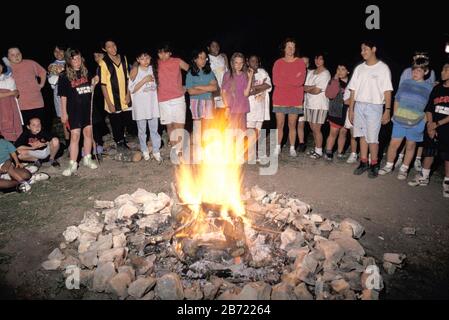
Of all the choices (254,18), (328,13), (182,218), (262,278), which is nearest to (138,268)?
(182,218)

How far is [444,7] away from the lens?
13.4 metres

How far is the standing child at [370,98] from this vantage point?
593 centimetres

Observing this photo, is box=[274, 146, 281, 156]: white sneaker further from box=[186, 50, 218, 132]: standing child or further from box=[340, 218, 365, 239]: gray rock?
box=[340, 218, 365, 239]: gray rock

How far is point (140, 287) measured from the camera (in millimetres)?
3582

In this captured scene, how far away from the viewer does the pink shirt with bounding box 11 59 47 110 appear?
7.21 m

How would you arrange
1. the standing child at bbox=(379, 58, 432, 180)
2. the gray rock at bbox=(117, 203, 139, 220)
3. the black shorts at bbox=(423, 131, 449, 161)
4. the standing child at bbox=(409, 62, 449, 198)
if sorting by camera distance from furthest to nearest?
the standing child at bbox=(379, 58, 432, 180) → the black shorts at bbox=(423, 131, 449, 161) → the standing child at bbox=(409, 62, 449, 198) → the gray rock at bbox=(117, 203, 139, 220)

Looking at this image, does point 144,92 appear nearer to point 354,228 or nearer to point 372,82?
point 372,82

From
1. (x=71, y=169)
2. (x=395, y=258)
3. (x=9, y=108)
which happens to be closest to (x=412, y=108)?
(x=395, y=258)

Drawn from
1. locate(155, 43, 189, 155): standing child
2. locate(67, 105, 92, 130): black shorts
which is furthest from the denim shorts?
locate(67, 105, 92, 130): black shorts

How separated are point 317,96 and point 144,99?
11.8 ft

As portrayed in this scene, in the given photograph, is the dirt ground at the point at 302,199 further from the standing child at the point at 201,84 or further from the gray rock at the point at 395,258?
the standing child at the point at 201,84

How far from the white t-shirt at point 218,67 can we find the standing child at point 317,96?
183 centimetres

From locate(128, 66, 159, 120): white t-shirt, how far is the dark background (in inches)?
225

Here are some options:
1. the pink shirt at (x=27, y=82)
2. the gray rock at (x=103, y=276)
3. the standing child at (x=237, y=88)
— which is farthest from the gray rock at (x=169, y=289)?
the pink shirt at (x=27, y=82)
